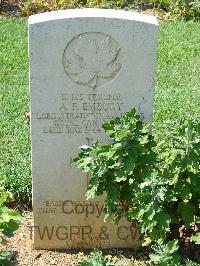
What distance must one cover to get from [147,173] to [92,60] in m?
0.82

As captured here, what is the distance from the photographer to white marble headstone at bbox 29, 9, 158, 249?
12.5 feet

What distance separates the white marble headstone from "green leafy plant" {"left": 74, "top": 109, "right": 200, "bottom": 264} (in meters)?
0.23

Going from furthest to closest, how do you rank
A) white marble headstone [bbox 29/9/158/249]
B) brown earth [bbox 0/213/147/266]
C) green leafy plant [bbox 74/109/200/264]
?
brown earth [bbox 0/213/147/266] < white marble headstone [bbox 29/9/158/249] < green leafy plant [bbox 74/109/200/264]

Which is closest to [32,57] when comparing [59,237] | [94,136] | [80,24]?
[80,24]

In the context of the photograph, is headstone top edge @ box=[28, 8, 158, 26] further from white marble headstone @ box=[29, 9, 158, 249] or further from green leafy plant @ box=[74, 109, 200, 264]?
green leafy plant @ box=[74, 109, 200, 264]

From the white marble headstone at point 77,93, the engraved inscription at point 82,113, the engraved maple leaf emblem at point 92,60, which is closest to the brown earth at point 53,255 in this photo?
the white marble headstone at point 77,93

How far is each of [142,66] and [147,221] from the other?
100 cm

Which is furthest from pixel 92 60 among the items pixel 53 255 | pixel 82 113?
pixel 53 255

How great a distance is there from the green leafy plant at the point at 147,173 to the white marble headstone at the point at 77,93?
9.2 inches

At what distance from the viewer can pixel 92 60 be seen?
3914 millimetres

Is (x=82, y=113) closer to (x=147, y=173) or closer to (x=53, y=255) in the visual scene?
(x=147, y=173)

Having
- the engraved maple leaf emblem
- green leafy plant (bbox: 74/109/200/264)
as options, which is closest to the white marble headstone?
the engraved maple leaf emblem

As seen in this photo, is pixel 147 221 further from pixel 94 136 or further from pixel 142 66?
pixel 142 66

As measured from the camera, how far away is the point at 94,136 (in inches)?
162
